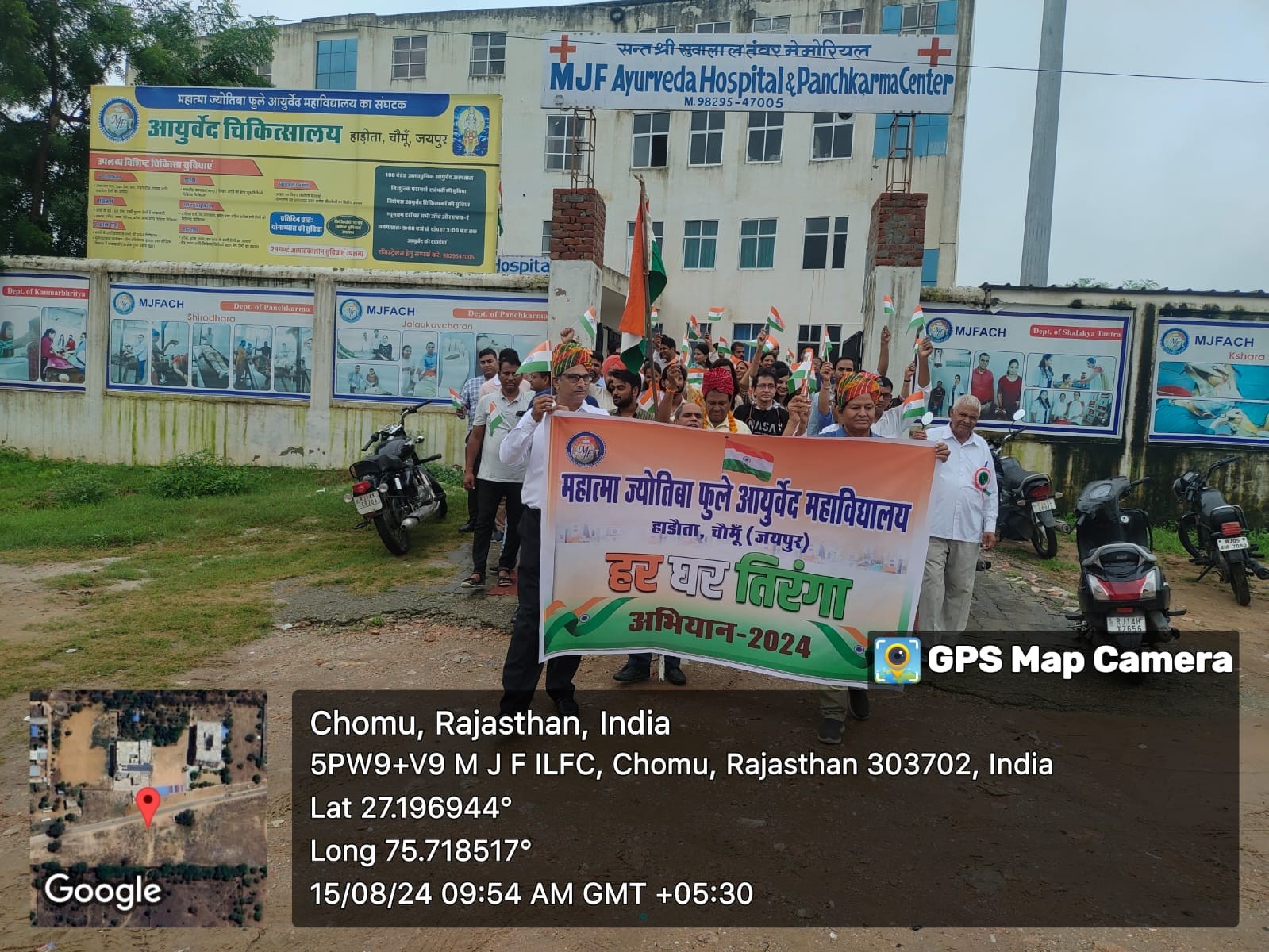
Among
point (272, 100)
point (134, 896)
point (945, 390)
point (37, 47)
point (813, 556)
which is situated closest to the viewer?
point (134, 896)

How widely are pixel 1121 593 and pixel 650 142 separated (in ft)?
76.8

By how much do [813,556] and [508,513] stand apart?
2929 mm

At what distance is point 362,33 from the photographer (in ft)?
94.4

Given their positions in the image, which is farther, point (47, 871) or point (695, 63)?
point (695, 63)

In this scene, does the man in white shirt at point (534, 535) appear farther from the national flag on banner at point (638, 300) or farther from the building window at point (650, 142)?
the building window at point (650, 142)

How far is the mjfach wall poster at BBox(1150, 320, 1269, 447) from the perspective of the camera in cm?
937

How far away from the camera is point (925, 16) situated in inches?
971

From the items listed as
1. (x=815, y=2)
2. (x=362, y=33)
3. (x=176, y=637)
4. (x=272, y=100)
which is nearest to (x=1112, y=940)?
(x=176, y=637)

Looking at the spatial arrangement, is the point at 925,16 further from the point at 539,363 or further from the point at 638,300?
the point at 539,363

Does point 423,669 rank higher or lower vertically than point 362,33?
lower

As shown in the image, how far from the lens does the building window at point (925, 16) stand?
964 inches

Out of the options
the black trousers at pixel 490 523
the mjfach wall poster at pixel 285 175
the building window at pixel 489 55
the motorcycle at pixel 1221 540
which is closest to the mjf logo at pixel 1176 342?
the motorcycle at pixel 1221 540

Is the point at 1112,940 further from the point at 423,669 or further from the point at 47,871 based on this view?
the point at 423,669

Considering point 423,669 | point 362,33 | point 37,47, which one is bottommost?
point 423,669
